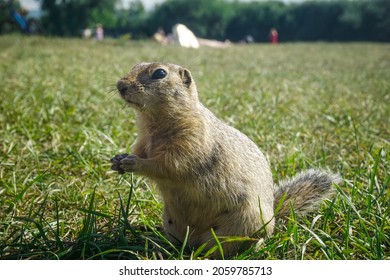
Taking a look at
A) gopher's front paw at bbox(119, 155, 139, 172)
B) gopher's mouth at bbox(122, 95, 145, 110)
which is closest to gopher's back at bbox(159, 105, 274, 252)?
gopher's front paw at bbox(119, 155, 139, 172)

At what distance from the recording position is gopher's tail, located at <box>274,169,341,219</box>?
2504mm

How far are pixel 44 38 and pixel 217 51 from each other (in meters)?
5.16

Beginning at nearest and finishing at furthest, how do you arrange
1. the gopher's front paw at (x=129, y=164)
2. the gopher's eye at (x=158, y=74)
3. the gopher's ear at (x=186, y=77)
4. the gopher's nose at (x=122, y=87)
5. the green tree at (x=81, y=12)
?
the gopher's front paw at (x=129, y=164), the gopher's nose at (x=122, y=87), the gopher's eye at (x=158, y=74), the gopher's ear at (x=186, y=77), the green tree at (x=81, y=12)

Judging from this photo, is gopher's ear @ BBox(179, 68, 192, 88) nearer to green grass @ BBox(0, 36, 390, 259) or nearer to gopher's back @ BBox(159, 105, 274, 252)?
gopher's back @ BBox(159, 105, 274, 252)

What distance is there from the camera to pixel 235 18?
22.0ft

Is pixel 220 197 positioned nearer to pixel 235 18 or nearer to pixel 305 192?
pixel 305 192

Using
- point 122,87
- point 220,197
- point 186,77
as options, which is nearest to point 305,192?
point 220,197

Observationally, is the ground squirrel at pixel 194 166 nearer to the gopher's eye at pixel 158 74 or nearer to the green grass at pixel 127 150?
the gopher's eye at pixel 158 74

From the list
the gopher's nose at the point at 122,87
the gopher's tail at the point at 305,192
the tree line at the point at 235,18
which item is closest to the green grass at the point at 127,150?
the gopher's tail at the point at 305,192

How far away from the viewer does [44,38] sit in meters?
11.0

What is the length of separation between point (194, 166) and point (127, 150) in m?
1.64

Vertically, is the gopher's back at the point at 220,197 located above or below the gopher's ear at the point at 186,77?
below

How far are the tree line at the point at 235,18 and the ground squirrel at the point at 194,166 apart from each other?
1172mm

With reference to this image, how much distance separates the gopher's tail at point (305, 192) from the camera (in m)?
2.50
